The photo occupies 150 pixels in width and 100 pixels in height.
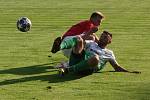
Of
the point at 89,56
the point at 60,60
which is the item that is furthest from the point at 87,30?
the point at 89,56

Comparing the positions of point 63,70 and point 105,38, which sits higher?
point 105,38

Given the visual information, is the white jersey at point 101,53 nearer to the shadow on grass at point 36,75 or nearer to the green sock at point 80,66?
the green sock at point 80,66

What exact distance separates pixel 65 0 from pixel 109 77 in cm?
2020

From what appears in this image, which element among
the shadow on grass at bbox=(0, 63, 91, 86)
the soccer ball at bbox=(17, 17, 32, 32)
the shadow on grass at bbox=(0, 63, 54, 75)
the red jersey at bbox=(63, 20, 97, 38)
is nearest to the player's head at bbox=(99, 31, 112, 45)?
the shadow on grass at bbox=(0, 63, 91, 86)

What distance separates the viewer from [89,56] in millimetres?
9523

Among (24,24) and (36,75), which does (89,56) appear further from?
(24,24)

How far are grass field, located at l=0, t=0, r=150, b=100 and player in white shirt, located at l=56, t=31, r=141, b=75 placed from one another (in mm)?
174

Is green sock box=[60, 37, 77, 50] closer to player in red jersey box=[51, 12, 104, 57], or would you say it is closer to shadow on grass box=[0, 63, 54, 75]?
player in red jersey box=[51, 12, 104, 57]

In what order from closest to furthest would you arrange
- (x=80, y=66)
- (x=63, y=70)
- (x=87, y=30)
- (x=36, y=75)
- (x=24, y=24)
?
1. (x=80, y=66)
2. (x=63, y=70)
3. (x=36, y=75)
4. (x=87, y=30)
5. (x=24, y=24)

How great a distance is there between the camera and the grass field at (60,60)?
8.38m

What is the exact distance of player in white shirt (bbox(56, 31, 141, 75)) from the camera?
30.6 ft

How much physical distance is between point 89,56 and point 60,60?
6.29 ft

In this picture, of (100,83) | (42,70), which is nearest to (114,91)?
(100,83)

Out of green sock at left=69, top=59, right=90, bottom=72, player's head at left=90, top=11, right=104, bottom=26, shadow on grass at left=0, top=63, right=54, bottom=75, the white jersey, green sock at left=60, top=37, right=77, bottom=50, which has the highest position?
player's head at left=90, top=11, right=104, bottom=26
